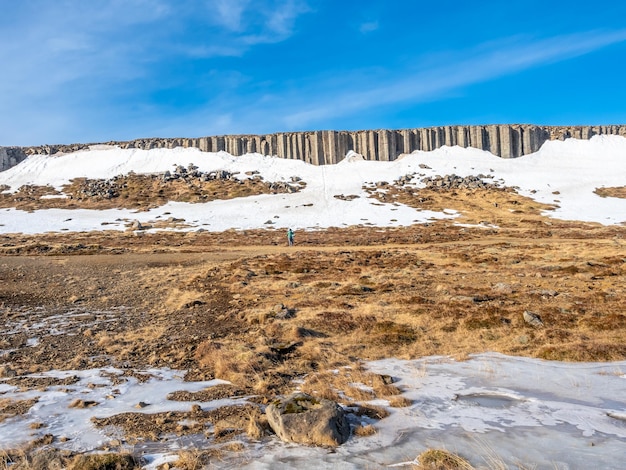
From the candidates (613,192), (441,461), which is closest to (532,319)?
(441,461)

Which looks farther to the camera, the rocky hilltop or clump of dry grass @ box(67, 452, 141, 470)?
the rocky hilltop

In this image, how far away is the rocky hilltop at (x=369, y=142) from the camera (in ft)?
379

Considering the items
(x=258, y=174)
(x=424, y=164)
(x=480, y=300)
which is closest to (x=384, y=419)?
(x=480, y=300)

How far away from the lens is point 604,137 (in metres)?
120

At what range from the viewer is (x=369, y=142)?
116688mm

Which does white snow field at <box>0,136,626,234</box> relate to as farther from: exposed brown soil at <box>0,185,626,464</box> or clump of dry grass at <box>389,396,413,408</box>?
clump of dry grass at <box>389,396,413,408</box>

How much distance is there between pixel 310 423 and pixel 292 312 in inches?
395

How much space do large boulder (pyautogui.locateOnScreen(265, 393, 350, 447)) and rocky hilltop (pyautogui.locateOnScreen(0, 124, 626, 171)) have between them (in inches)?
4260

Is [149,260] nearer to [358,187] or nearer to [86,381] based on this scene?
[86,381]

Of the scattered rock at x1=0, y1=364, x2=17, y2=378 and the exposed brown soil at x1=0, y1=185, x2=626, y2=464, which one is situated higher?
the scattered rock at x1=0, y1=364, x2=17, y2=378

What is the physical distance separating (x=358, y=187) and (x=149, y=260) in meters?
66.6

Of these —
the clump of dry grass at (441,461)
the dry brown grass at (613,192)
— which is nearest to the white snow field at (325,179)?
the dry brown grass at (613,192)

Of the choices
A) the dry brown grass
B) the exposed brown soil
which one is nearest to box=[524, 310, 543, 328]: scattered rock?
the exposed brown soil

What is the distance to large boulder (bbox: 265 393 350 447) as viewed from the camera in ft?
24.4
